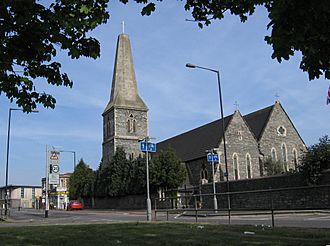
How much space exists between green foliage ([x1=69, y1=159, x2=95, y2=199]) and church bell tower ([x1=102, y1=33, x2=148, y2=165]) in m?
4.59

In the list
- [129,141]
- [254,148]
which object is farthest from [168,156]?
[129,141]

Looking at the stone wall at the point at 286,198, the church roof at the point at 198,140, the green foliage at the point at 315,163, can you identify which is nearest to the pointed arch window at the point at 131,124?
the church roof at the point at 198,140

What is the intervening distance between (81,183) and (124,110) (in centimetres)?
1663

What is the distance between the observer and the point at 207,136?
2463 inches

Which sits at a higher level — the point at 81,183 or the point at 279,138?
the point at 279,138

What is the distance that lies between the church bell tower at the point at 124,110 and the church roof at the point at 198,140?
8.68 metres

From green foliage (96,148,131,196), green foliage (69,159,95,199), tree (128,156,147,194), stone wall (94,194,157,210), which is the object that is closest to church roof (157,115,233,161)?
tree (128,156,147,194)

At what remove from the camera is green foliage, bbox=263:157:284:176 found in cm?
5619

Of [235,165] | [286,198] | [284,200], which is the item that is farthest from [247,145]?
[286,198]

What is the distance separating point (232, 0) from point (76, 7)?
249 cm

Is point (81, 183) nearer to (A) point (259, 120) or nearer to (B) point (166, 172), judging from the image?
(B) point (166, 172)

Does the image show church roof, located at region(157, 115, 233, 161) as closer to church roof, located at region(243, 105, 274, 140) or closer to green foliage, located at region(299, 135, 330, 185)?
church roof, located at region(243, 105, 274, 140)

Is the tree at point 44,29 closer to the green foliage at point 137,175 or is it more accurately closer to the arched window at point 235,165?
the green foliage at point 137,175

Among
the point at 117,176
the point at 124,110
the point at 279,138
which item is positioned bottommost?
the point at 117,176
